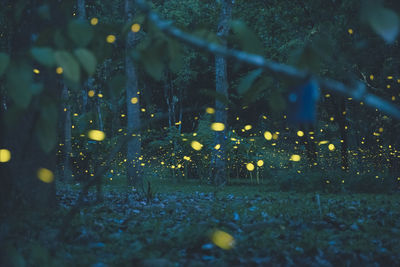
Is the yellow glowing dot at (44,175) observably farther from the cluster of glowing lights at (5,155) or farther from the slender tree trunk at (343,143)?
the slender tree trunk at (343,143)

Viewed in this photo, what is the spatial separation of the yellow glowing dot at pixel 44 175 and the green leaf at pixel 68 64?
3257 millimetres

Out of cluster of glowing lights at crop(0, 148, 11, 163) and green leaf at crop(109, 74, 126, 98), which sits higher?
green leaf at crop(109, 74, 126, 98)

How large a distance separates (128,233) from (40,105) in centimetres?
267

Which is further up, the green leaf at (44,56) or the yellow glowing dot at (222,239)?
the green leaf at (44,56)

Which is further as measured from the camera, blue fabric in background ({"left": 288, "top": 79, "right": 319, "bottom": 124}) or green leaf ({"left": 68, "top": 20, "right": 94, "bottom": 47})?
green leaf ({"left": 68, "top": 20, "right": 94, "bottom": 47})

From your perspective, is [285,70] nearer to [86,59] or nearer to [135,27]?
[86,59]

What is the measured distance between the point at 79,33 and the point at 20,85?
0.33m

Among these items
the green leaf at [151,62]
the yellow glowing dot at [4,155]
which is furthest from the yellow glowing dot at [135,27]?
the yellow glowing dot at [4,155]

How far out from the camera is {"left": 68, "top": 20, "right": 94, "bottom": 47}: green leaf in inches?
61.2

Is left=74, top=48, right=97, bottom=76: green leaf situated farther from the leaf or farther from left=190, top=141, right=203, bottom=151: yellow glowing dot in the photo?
left=190, top=141, right=203, bottom=151: yellow glowing dot

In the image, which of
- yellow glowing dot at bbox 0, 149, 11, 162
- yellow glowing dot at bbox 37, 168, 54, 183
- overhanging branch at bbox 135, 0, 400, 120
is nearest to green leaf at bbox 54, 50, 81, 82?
overhanging branch at bbox 135, 0, 400, 120

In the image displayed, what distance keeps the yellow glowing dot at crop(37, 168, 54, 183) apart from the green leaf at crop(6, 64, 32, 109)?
3.18 m

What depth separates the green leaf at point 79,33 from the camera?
155 cm

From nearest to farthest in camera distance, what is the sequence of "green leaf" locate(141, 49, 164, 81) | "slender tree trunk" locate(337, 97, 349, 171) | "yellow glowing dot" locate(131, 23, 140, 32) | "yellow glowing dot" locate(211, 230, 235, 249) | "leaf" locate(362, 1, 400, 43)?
1. "leaf" locate(362, 1, 400, 43)
2. "green leaf" locate(141, 49, 164, 81)
3. "yellow glowing dot" locate(131, 23, 140, 32)
4. "yellow glowing dot" locate(211, 230, 235, 249)
5. "slender tree trunk" locate(337, 97, 349, 171)
